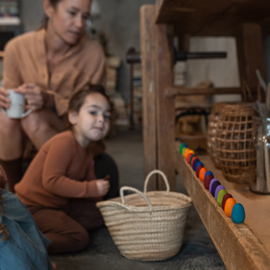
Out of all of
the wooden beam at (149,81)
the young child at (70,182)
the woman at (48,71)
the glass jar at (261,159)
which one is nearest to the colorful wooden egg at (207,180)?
the glass jar at (261,159)

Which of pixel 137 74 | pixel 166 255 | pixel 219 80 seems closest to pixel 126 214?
pixel 166 255

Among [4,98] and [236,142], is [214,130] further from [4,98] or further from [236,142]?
[4,98]

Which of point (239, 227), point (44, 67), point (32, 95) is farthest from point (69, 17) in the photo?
point (239, 227)

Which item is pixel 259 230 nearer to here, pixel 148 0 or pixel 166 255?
pixel 166 255

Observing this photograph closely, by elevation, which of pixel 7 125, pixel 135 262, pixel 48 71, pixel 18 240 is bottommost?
pixel 135 262

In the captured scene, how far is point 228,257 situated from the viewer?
58 cm

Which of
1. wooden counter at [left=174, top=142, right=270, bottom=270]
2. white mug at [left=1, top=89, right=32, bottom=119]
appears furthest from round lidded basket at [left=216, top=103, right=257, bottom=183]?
white mug at [left=1, top=89, right=32, bottom=119]

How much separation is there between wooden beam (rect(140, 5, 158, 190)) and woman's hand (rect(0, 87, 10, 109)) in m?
0.61

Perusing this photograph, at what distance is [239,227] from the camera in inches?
22.9

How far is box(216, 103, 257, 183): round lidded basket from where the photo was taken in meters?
1.00

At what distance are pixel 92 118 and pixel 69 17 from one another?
0.60 meters

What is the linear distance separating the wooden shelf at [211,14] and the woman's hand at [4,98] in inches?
28.7

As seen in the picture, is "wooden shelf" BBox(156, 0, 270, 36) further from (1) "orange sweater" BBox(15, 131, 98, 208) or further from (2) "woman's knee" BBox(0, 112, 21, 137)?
(2) "woman's knee" BBox(0, 112, 21, 137)

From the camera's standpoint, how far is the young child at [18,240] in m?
0.70
